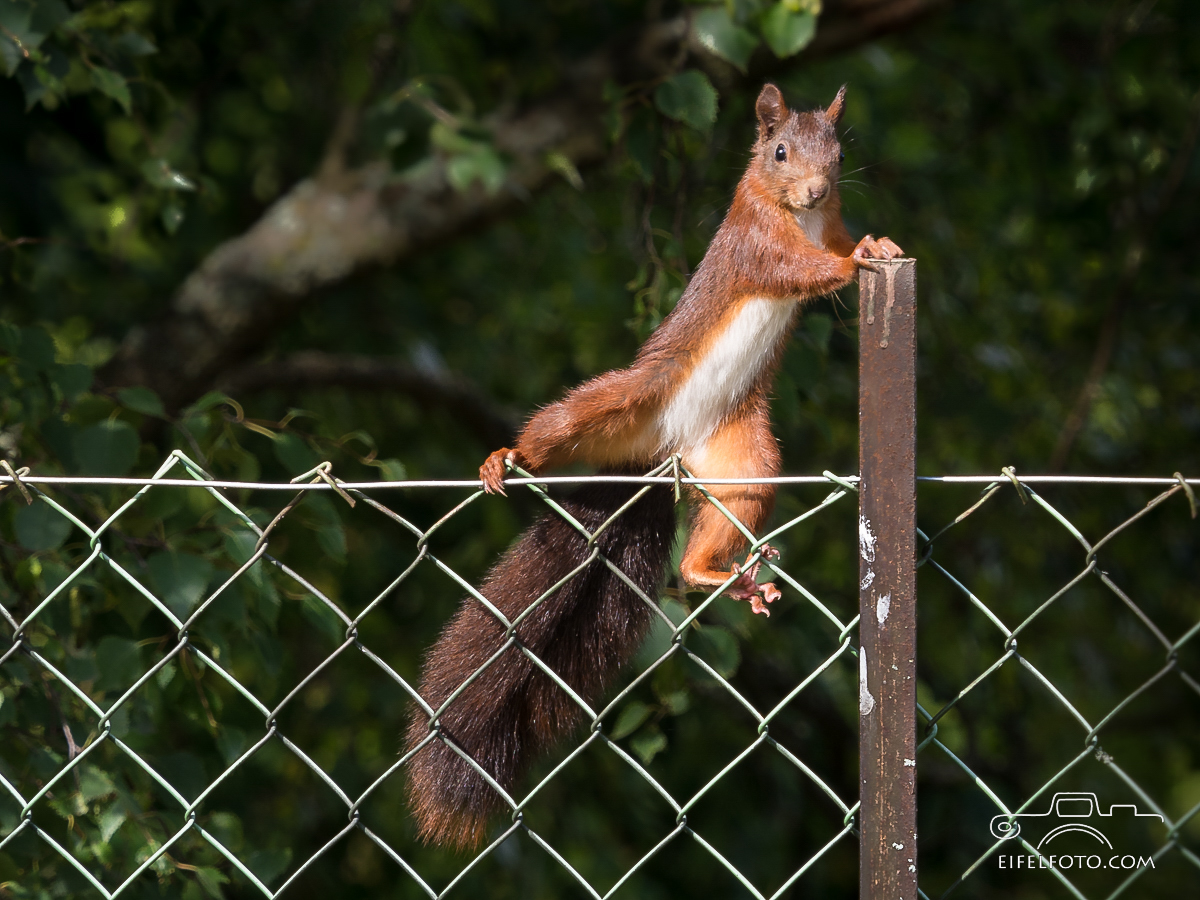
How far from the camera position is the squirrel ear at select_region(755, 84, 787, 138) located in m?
2.12

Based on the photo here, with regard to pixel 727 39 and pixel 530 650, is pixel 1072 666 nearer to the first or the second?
pixel 727 39

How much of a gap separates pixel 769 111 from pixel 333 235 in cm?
156

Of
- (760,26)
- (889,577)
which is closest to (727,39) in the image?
(760,26)

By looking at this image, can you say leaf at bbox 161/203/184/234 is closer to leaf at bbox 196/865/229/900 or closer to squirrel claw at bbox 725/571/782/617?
leaf at bbox 196/865/229/900

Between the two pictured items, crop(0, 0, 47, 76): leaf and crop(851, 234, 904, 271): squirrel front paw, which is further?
crop(0, 0, 47, 76): leaf

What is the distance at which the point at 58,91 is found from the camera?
6.84 ft

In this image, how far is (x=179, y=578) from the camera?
1609mm

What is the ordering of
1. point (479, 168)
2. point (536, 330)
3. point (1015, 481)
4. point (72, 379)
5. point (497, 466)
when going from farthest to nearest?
point (536, 330) → point (479, 168) → point (72, 379) → point (497, 466) → point (1015, 481)

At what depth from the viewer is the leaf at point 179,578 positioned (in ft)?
5.24

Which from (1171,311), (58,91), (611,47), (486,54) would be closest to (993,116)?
(1171,311)

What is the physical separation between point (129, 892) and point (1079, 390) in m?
3.60

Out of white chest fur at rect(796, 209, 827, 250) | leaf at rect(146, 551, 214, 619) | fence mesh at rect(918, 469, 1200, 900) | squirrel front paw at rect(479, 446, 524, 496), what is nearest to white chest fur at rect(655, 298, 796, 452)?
white chest fur at rect(796, 209, 827, 250)

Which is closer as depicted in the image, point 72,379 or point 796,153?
point 72,379

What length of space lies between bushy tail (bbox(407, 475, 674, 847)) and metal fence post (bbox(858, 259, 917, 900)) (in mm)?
434
